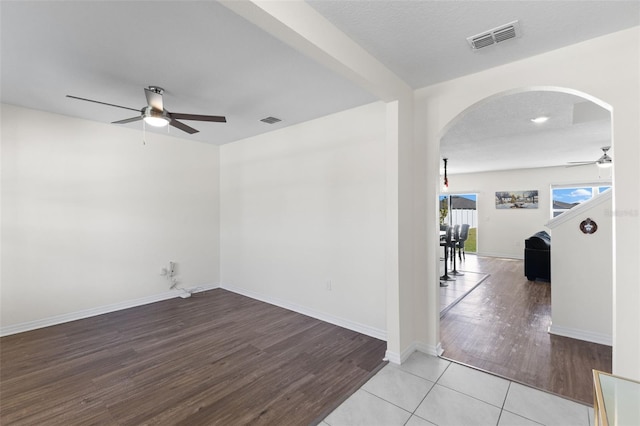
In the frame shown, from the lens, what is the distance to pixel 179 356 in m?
2.87

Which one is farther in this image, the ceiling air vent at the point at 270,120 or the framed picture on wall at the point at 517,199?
the framed picture on wall at the point at 517,199

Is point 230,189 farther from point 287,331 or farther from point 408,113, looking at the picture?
point 408,113

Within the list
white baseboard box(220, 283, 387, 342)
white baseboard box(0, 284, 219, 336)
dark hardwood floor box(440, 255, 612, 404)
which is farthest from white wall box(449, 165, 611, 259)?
white baseboard box(0, 284, 219, 336)

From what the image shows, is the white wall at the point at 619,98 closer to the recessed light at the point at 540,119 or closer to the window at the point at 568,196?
the recessed light at the point at 540,119

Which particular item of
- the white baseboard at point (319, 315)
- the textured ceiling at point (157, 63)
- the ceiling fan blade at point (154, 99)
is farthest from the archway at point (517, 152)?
the ceiling fan blade at point (154, 99)

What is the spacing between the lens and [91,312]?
13.0 ft

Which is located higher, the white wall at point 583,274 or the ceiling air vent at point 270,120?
the ceiling air vent at point 270,120

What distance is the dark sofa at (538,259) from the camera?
558 centimetres

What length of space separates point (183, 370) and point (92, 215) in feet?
9.04

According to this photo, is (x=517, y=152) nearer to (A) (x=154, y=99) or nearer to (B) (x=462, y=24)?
(B) (x=462, y=24)

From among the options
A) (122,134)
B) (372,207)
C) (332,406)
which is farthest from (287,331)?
(122,134)

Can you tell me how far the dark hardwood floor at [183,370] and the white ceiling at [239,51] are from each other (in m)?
2.65

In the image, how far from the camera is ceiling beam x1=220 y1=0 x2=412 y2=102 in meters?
1.51

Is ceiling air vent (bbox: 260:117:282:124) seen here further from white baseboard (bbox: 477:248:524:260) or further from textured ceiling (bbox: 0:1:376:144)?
white baseboard (bbox: 477:248:524:260)
